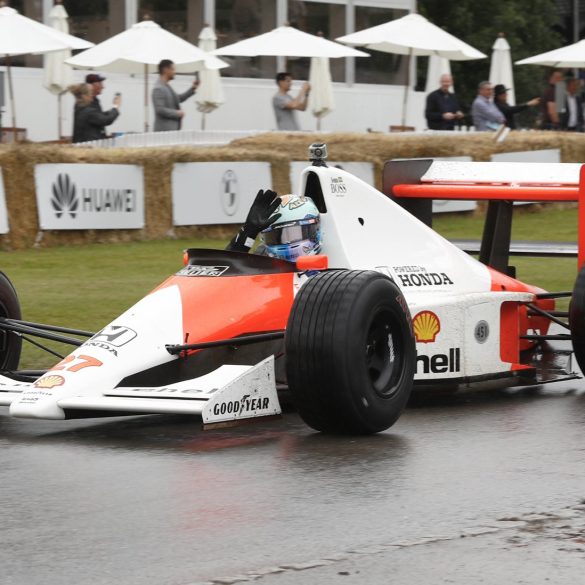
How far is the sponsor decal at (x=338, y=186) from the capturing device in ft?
26.0

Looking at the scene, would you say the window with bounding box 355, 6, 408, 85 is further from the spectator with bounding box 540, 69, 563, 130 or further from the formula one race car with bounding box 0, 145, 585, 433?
the formula one race car with bounding box 0, 145, 585, 433

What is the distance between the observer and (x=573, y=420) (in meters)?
7.41

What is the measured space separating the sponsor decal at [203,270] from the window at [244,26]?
21162 millimetres

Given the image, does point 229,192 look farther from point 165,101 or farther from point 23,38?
point 23,38

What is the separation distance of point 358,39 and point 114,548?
70.5 feet

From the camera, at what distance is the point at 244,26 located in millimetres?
28844

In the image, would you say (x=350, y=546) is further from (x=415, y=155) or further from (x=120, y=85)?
(x=120, y=85)

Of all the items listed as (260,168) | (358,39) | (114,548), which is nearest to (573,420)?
(114,548)

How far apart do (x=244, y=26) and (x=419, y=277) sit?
21541mm

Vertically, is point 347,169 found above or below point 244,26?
below

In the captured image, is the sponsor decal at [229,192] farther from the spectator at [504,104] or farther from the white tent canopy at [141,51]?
the spectator at [504,104]

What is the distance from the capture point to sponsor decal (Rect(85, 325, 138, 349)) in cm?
689

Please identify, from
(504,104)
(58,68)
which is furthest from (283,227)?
(504,104)

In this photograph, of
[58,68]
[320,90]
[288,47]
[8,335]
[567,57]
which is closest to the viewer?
[8,335]
